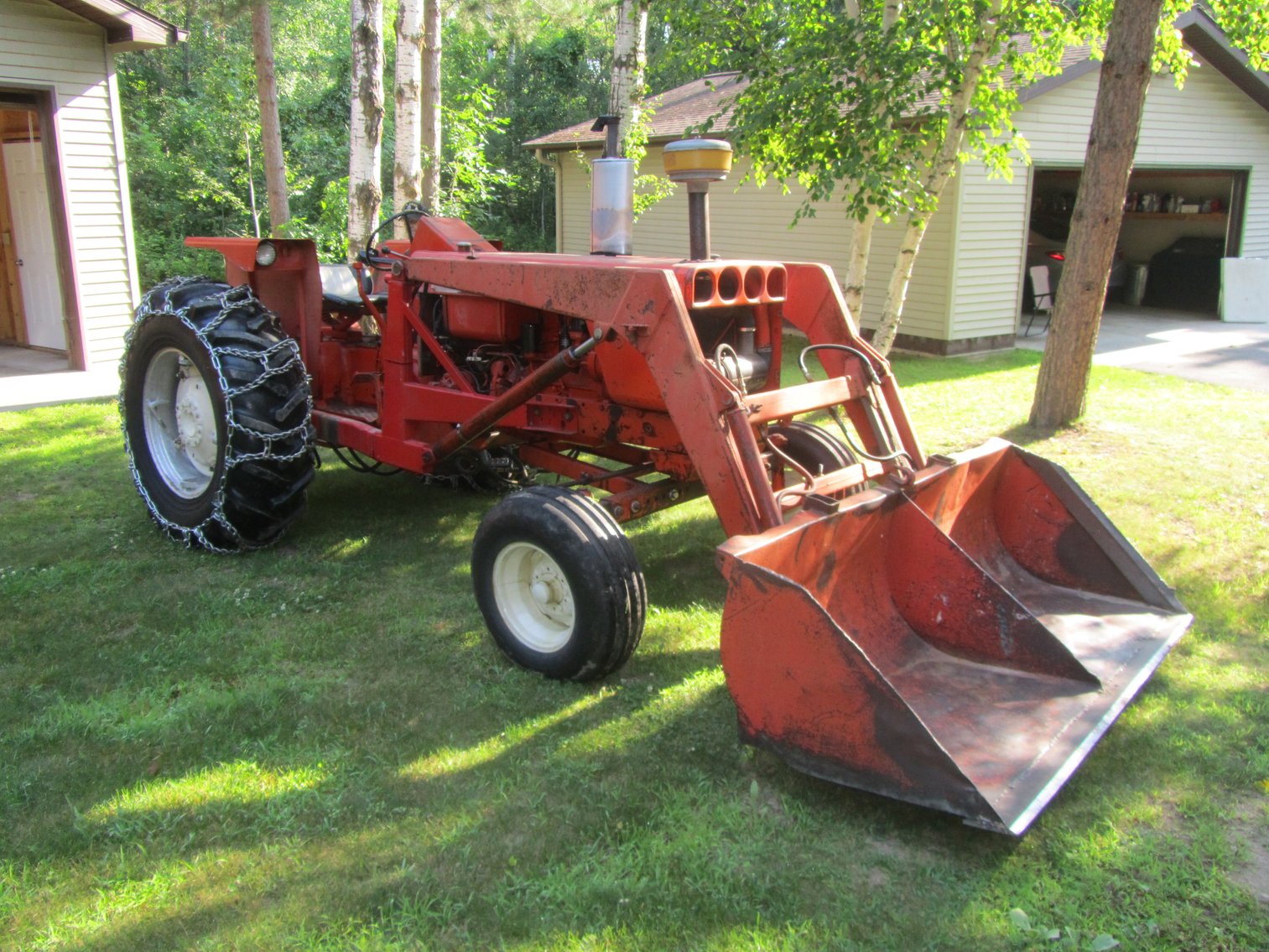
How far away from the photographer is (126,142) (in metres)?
18.6

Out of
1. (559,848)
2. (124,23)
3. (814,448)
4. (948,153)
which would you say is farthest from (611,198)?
(124,23)

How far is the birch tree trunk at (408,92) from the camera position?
820 centimetres

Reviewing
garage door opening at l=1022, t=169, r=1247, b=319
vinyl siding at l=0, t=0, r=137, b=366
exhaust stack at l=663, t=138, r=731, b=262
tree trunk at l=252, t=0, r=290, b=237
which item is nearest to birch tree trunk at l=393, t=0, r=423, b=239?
vinyl siding at l=0, t=0, r=137, b=366

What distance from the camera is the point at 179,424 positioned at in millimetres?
5172

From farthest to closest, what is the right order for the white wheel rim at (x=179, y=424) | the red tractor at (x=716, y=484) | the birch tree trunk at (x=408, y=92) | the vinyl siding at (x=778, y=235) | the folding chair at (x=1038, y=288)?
the folding chair at (x=1038, y=288), the vinyl siding at (x=778, y=235), the birch tree trunk at (x=408, y=92), the white wheel rim at (x=179, y=424), the red tractor at (x=716, y=484)

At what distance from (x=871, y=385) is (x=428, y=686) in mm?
1969

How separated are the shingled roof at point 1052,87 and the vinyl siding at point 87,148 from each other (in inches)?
185

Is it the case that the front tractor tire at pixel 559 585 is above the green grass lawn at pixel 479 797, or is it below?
above

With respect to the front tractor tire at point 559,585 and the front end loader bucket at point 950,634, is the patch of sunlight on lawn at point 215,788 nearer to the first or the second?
the front tractor tire at point 559,585

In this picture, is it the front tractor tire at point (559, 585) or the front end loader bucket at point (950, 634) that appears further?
the front tractor tire at point (559, 585)

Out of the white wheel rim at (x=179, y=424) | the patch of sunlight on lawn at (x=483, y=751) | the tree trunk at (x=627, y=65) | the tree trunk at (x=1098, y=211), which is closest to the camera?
the patch of sunlight on lawn at (x=483, y=751)

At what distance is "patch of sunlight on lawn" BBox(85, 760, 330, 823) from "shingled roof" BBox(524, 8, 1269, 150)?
8.85 meters

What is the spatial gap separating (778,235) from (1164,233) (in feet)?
25.3

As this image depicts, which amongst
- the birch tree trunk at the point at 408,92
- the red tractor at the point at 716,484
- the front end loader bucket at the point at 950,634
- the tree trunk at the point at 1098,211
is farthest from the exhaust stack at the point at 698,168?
the birch tree trunk at the point at 408,92
